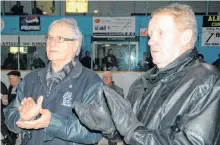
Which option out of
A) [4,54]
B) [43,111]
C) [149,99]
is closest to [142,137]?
[149,99]

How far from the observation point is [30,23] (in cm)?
1217

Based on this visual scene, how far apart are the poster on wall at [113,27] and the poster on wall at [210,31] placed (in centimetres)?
258

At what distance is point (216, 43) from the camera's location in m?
11.8

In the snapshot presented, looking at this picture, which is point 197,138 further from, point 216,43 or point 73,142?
point 216,43

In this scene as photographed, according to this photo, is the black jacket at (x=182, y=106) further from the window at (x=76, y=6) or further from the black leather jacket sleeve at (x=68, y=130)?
the window at (x=76, y=6)

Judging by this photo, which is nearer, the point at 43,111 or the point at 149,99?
the point at 149,99

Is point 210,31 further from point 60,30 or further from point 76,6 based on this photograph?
point 60,30

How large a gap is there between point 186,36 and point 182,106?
0.36 m

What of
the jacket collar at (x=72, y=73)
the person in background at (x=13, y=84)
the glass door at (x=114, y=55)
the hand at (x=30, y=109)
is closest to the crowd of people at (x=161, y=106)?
the hand at (x=30, y=109)

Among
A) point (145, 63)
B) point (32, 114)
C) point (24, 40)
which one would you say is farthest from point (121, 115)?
point (24, 40)

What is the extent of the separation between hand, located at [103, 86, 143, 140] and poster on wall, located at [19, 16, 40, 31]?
11291mm

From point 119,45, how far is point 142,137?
10958 mm

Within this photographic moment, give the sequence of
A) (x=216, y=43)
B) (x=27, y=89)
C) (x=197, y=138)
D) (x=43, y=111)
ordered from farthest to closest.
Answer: (x=216, y=43), (x=27, y=89), (x=43, y=111), (x=197, y=138)

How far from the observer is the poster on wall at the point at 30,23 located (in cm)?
1214
